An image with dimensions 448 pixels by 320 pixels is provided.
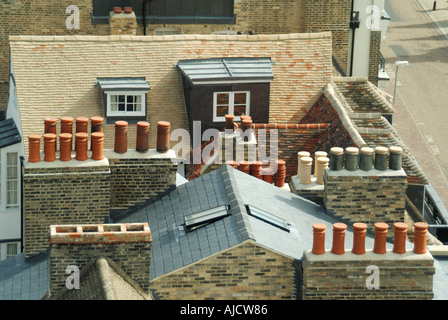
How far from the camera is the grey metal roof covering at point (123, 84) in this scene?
57188 millimetres

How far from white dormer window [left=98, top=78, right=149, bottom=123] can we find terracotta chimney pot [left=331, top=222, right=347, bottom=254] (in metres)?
22.9

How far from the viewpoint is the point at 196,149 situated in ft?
184

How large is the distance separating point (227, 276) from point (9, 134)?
72.1 ft

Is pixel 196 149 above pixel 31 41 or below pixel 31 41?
below

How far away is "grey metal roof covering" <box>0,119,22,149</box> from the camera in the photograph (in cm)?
5481

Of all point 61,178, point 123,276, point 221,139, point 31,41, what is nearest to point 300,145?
point 221,139

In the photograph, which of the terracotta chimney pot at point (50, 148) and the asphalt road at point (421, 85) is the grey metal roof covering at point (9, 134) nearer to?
the terracotta chimney pot at point (50, 148)

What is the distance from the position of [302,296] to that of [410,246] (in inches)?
218

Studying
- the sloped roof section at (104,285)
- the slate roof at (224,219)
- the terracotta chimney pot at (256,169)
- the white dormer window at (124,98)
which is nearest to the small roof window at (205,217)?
the slate roof at (224,219)

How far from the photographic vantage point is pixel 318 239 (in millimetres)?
35812

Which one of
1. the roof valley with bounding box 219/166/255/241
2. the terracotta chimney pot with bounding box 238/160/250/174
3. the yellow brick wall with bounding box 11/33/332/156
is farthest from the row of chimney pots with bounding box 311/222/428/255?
the yellow brick wall with bounding box 11/33/332/156

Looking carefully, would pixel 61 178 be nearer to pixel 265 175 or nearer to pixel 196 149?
pixel 265 175

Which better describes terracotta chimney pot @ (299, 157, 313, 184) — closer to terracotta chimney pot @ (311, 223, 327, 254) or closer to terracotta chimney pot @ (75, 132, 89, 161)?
terracotta chimney pot @ (75, 132, 89, 161)

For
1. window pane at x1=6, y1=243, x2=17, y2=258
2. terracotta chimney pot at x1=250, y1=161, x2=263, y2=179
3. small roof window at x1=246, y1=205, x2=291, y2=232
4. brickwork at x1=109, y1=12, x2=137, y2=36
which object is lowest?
window pane at x1=6, y1=243, x2=17, y2=258
